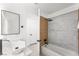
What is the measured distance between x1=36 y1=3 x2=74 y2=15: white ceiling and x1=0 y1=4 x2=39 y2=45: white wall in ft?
0.30

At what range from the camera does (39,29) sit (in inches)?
45.4

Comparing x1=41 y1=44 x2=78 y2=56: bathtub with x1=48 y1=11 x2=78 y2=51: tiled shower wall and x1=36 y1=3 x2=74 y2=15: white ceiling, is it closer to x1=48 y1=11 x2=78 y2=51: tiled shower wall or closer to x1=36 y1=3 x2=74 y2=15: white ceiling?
x1=48 y1=11 x2=78 y2=51: tiled shower wall

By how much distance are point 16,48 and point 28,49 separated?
0.16 m

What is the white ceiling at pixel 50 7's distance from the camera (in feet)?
3.56

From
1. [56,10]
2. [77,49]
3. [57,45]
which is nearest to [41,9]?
[56,10]

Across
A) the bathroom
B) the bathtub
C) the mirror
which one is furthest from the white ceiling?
the bathtub

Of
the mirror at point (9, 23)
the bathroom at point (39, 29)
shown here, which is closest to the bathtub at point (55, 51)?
the bathroom at point (39, 29)

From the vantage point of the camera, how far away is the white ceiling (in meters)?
1.08

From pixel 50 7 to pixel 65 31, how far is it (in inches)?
14.9

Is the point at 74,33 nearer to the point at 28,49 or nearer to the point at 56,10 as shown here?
the point at 56,10

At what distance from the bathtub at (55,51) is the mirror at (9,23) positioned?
0.42m

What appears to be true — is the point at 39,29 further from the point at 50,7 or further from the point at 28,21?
the point at 50,7

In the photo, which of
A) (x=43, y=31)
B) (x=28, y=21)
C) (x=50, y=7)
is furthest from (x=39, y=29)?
(x=50, y=7)

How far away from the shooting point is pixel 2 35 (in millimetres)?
1055
